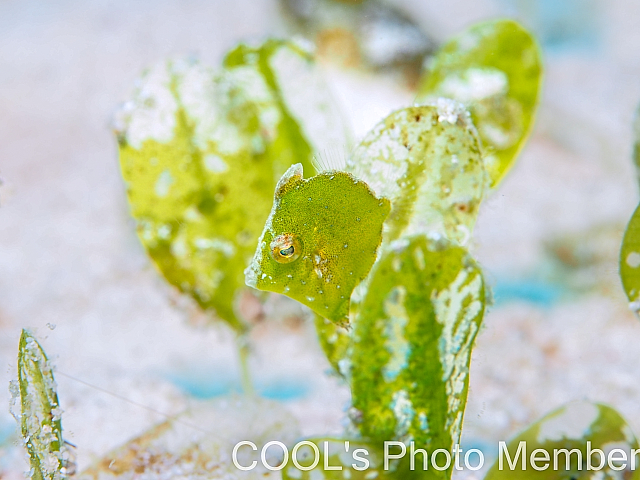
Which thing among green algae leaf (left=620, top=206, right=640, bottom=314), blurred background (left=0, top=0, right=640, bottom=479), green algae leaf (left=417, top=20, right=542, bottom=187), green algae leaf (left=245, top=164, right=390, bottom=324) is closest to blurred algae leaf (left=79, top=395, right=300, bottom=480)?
blurred background (left=0, top=0, right=640, bottom=479)

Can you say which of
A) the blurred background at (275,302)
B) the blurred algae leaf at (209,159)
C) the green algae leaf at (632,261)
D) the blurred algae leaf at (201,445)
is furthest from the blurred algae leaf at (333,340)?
the green algae leaf at (632,261)

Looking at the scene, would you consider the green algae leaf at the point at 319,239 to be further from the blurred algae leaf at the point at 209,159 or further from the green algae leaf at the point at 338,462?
the blurred algae leaf at the point at 209,159

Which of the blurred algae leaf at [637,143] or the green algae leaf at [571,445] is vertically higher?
the blurred algae leaf at [637,143]

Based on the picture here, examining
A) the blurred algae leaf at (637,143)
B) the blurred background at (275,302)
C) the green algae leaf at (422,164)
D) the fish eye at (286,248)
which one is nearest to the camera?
the fish eye at (286,248)

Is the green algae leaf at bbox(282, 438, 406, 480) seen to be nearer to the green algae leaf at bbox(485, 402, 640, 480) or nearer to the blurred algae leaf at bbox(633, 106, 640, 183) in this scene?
the green algae leaf at bbox(485, 402, 640, 480)

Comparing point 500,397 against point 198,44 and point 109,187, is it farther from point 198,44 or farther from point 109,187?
point 198,44

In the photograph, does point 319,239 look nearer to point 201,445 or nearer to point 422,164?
point 422,164
